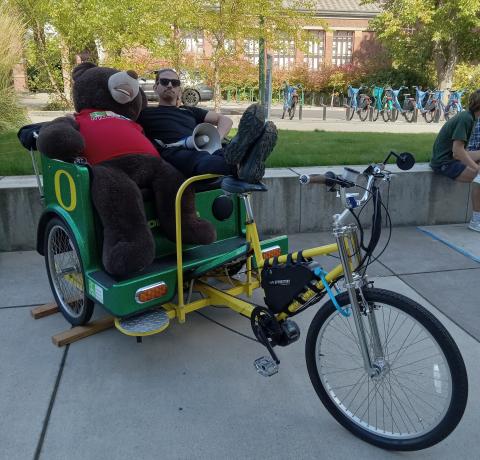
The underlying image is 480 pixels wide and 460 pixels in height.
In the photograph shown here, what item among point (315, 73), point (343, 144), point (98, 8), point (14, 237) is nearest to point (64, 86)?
point (98, 8)

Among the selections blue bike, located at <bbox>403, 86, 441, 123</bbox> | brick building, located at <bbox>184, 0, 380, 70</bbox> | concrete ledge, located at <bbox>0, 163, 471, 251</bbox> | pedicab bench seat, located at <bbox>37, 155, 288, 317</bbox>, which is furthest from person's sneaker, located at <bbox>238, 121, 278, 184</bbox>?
brick building, located at <bbox>184, 0, 380, 70</bbox>

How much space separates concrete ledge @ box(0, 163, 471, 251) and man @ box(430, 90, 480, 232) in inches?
6.3

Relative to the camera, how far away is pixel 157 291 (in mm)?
2928

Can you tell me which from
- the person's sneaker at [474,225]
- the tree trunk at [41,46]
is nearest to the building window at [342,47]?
the tree trunk at [41,46]

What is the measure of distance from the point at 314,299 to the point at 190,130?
1830 mm

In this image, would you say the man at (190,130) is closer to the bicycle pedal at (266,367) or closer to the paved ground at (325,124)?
the bicycle pedal at (266,367)

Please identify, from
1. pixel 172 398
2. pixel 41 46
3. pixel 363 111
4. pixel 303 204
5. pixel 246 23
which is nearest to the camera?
pixel 172 398

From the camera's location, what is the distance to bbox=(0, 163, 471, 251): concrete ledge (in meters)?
4.72

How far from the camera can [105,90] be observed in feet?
11.5

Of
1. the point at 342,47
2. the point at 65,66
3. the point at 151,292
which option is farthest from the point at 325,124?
the point at 342,47

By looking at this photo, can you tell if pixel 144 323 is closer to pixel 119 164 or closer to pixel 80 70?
pixel 119 164

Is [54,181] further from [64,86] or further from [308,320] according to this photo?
[64,86]

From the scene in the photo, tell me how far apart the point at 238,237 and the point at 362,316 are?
151 centimetres

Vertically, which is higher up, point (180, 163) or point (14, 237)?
point (180, 163)
